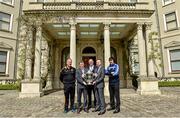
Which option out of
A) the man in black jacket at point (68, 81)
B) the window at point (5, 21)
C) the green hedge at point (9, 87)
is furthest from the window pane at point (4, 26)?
the man in black jacket at point (68, 81)

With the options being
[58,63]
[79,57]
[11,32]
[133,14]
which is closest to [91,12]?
[133,14]

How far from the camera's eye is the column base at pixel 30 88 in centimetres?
1093

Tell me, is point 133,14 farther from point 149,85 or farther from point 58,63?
point 58,63

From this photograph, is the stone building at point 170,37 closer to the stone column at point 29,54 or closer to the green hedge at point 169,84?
the green hedge at point 169,84

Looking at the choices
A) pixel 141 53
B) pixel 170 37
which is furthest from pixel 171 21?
pixel 141 53

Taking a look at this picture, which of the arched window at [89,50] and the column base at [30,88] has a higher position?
the arched window at [89,50]

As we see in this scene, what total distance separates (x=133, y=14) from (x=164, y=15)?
7633 mm

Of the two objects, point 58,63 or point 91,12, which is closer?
point 91,12

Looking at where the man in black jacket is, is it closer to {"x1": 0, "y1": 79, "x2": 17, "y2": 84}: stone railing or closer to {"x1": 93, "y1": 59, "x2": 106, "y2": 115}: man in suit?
{"x1": 93, "y1": 59, "x2": 106, "y2": 115}: man in suit

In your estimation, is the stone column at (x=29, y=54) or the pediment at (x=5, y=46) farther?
the pediment at (x=5, y=46)

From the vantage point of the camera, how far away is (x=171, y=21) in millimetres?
17797

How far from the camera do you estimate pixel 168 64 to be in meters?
17.6

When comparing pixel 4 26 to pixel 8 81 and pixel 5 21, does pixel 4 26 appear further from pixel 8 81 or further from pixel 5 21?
pixel 8 81

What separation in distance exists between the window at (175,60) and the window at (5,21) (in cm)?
1694
